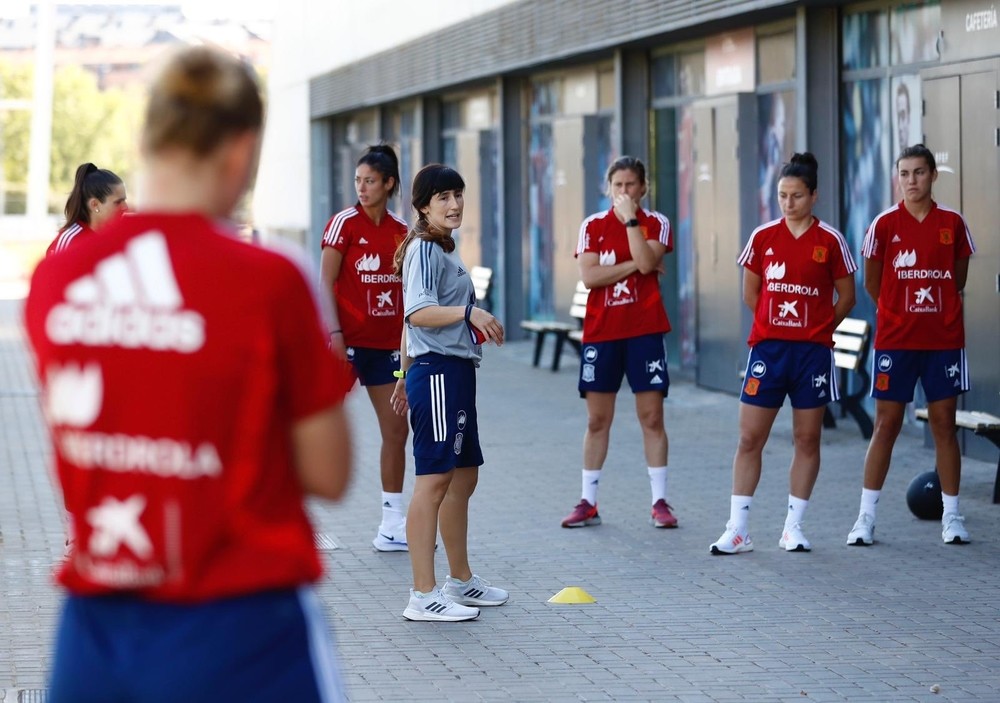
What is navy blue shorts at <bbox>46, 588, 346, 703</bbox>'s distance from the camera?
8.13ft

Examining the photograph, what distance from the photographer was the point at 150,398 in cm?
248

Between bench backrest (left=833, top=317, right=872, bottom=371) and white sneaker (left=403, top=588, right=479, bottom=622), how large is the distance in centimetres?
598

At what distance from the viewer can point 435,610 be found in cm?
698

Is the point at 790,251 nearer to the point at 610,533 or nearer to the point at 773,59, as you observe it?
the point at 610,533

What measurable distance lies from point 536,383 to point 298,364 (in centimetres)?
1505

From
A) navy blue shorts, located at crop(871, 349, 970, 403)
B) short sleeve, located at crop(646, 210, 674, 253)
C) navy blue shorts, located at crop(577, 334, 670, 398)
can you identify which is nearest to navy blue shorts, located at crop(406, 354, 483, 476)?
navy blue shorts, located at crop(577, 334, 670, 398)

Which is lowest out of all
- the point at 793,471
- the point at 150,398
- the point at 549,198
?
the point at 793,471

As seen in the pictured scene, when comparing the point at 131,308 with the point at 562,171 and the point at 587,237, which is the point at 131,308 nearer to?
the point at 587,237

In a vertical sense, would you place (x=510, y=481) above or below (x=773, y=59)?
below

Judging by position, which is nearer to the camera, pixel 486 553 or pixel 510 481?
pixel 486 553

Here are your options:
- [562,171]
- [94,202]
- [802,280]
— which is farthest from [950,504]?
[562,171]

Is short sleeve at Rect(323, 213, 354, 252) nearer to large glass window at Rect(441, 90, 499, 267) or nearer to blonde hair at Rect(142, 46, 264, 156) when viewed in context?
blonde hair at Rect(142, 46, 264, 156)

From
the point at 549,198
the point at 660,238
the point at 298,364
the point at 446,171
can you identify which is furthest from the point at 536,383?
the point at 298,364

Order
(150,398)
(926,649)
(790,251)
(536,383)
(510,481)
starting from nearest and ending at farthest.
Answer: (150,398), (926,649), (790,251), (510,481), (536,383)
